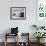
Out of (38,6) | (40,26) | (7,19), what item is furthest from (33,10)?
(7,19)

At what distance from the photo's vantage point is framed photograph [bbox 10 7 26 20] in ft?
22.1

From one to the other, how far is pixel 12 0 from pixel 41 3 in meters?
1.28

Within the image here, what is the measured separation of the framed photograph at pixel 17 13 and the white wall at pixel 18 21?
Result: 0.43 ft

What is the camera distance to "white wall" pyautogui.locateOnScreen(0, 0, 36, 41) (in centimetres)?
675

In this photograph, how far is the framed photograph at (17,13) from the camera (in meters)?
6.75

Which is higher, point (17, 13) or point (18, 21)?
point (17, 13)

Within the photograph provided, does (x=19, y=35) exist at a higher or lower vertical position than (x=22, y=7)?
lower

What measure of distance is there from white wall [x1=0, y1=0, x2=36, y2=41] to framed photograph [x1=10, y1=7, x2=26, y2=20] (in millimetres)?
131

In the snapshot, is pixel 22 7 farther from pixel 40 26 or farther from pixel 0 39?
pixel 0 39

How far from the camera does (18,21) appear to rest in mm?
6832

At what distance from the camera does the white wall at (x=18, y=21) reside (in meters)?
6.75

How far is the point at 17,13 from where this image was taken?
22.2 feet

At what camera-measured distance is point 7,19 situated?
6793 millimetres

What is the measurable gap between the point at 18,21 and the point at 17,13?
0.36 metres
